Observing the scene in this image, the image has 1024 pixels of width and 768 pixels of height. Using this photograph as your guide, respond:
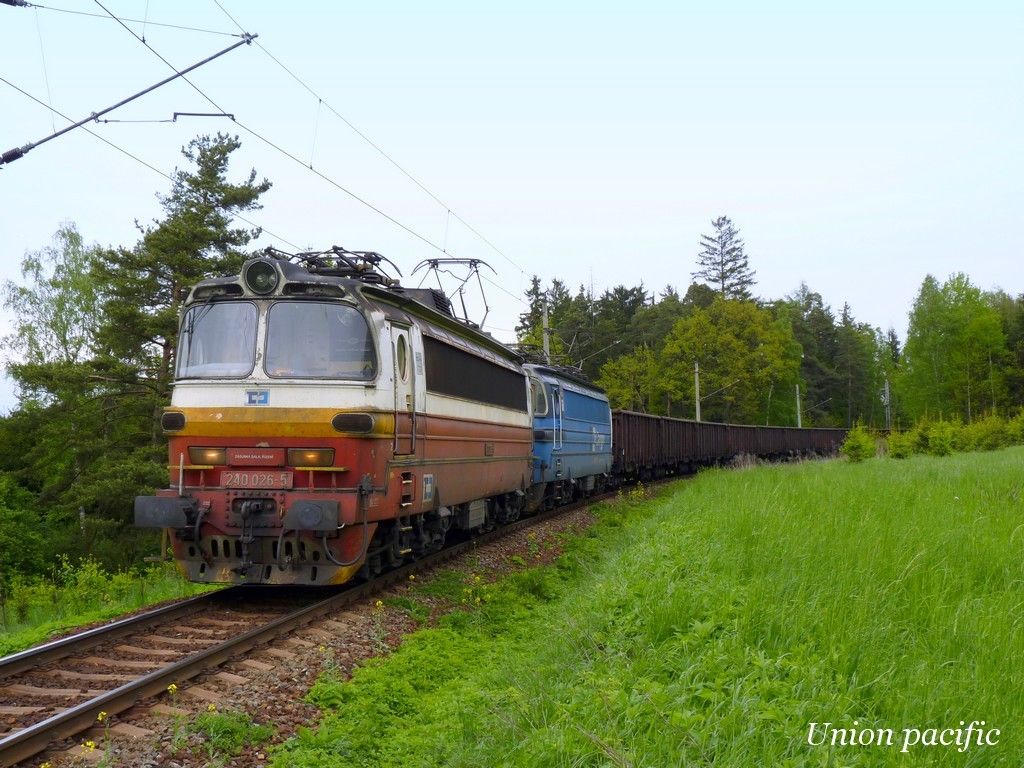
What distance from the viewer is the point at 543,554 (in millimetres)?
13109

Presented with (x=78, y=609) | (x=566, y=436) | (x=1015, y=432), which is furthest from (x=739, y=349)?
(x=78, y=609)

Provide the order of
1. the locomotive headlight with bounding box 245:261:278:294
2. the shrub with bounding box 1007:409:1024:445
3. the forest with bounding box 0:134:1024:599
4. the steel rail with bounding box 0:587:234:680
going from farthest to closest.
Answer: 1. the shrub with bounding box 1007:409:1024:445
2. the forest with bounding box 0:134:1024:599
3. the locomotive headlight with bounding box 245:261:278:294
4. the steel rail with bounding box 0:587:234:680

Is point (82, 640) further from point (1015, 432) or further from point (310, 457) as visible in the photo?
point (1015, 432)

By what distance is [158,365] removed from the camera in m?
27.2

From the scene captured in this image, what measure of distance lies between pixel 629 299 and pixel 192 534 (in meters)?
77.6

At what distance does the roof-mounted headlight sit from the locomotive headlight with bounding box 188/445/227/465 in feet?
5.45

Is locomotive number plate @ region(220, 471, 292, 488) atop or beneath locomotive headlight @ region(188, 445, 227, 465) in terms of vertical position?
beneath

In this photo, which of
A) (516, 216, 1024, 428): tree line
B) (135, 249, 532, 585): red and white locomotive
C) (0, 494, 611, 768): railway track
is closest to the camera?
(0, 494, 611, 768): railway track

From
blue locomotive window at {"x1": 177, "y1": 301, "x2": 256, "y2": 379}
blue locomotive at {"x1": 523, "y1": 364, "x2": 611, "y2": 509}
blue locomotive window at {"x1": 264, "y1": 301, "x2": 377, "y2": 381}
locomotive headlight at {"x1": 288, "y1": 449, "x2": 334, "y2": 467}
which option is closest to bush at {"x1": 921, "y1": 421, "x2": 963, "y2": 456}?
blue locomotive at {"x1": 523, "y1": 364, "x2": 611, "y2": 509}

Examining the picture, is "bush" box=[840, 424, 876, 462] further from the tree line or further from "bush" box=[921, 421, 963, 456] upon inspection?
the tree line

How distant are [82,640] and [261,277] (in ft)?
12.3

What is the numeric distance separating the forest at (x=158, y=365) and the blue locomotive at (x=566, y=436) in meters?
6.52

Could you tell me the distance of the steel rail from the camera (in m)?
6.01

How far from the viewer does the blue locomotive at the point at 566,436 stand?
17656 millimetres
